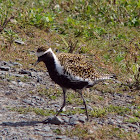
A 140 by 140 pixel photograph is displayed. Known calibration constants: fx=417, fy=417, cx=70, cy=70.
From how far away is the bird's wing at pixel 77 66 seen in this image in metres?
6.80

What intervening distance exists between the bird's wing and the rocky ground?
73 centimetres

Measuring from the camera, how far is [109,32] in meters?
12.4

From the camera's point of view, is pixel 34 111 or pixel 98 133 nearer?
pixel 98 133

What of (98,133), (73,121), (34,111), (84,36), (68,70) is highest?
(84,36)

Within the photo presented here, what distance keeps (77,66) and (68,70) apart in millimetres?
290

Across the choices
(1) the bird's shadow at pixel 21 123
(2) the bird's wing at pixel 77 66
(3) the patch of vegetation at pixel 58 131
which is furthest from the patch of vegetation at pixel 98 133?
(2) the bird's wing at pixel 77 66

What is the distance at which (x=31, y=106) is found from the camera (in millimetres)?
7691

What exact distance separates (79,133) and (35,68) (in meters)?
3.54

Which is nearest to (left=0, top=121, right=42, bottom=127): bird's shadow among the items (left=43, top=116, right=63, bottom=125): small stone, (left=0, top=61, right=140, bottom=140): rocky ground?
(left=0, top=61, right=140, bottom=140): rocky ground

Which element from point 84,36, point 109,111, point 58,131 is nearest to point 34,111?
point 58,131

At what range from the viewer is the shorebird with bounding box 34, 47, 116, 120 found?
664 centimetres

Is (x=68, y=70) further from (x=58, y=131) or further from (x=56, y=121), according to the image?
(x=58, y=131)

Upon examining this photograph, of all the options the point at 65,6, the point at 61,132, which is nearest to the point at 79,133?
the point at 61,132

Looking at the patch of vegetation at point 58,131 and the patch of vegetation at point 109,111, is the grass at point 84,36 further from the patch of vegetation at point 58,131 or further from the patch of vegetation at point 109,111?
the patch of vegetation at point 58,131
